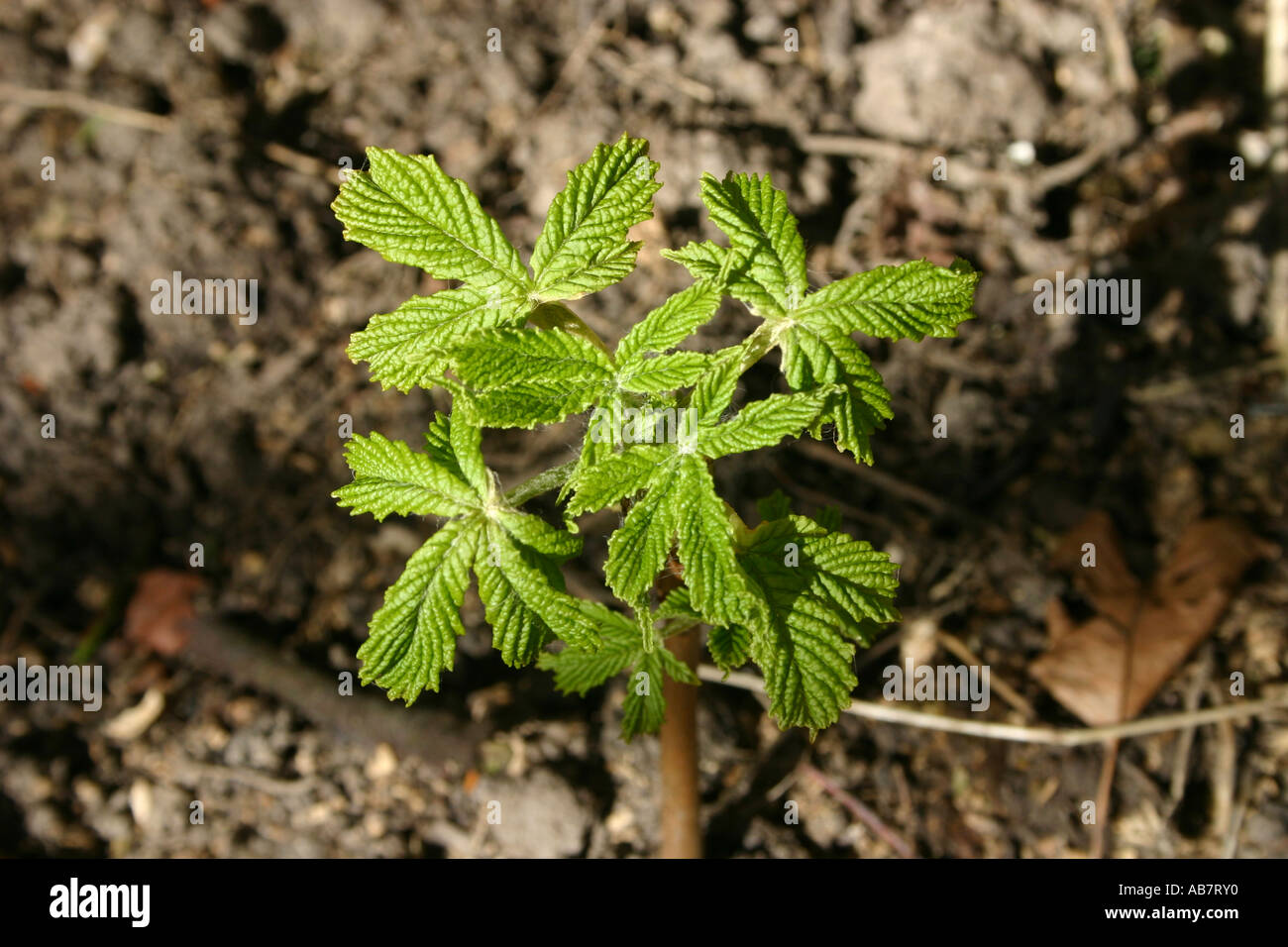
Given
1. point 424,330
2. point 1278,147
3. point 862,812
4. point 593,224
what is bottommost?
point 862,812

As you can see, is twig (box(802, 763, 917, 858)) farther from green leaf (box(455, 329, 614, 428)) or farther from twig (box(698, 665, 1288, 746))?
green leaf (box(455, 329, 614, 428))

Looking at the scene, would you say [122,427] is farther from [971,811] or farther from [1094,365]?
[1094,365]

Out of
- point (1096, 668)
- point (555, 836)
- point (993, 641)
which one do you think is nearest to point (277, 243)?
point (555, 836)

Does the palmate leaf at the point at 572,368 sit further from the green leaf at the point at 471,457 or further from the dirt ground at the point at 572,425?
the dirt ground at the point at 572,425

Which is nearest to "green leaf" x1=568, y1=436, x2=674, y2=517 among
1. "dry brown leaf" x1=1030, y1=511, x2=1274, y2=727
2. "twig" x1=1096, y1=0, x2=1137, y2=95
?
"dry brown leaf" x1=1030, y1=511, x2=1274, y2=727

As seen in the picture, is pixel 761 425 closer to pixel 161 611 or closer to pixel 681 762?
pixel 681 762

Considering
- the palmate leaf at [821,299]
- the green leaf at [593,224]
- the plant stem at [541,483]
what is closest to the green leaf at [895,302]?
the palmate leaf at [821,299]

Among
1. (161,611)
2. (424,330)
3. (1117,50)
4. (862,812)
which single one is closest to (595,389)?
(424,330)
